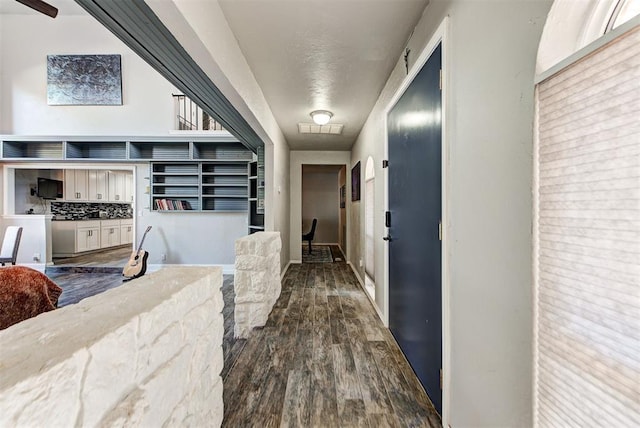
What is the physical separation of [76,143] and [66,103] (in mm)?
921

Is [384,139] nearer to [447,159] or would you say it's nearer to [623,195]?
[447,159]

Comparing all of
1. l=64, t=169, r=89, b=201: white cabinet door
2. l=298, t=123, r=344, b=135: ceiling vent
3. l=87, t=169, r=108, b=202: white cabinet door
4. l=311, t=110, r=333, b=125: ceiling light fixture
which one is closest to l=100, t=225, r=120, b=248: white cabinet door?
l=87, t=169, r=108, b=202: white cabinet door

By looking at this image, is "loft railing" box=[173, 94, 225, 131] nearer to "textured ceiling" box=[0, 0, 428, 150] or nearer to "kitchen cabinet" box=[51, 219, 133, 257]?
"textured ceiling" box=[0, 0, 428, 150]

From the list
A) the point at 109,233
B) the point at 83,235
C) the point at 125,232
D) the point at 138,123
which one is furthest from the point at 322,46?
the point at 125,232

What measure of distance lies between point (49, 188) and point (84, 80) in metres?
2.69

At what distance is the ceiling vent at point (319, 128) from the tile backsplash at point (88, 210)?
616cm

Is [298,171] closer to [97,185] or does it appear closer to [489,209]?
[489,209]

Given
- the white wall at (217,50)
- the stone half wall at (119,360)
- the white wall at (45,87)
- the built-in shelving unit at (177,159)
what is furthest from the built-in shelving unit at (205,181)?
the stone half wall at (119,360)

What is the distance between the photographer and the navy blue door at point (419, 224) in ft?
4.76

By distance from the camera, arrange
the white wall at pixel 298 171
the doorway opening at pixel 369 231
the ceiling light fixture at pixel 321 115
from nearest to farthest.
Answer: the ceiling light fixture at pixel 321 115, the doorway opening at pixel 369 231, the white wall at pixel 298 171

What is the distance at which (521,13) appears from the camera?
0.84 metres

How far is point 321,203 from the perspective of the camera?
8.56 meters

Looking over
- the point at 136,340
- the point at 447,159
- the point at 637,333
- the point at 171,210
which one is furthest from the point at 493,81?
the point at 171,210

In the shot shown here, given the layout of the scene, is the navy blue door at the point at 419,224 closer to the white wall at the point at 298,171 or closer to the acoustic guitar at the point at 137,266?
the white wall at the point at 298,171
